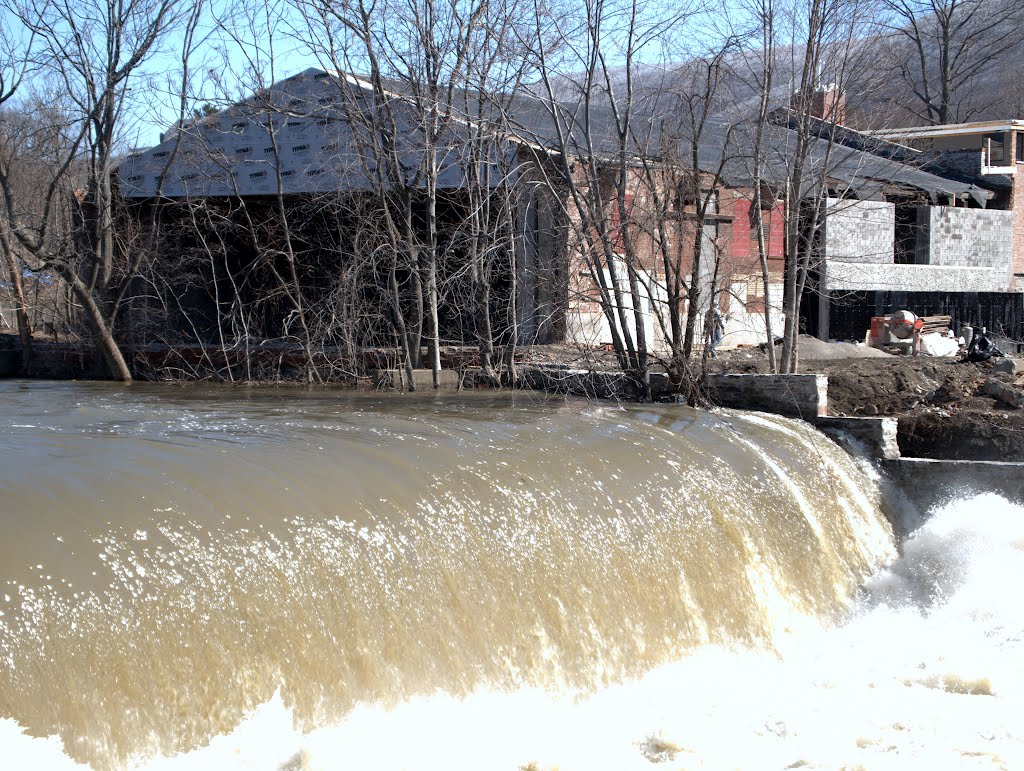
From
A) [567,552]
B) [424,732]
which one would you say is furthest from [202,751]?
[567,552]

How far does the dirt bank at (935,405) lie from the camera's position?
12.8 meters

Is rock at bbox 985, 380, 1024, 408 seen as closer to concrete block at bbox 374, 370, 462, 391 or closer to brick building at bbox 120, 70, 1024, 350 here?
brick building at bbox 120, 70, 1024, 350

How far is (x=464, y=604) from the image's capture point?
635 centimetres

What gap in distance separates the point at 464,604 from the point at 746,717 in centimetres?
203

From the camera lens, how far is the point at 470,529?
22.7ft

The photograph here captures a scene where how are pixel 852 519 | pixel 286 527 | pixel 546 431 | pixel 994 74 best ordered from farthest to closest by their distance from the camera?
pixel 994 74 < pixel 852 519 < pixel 546 431 < pixel 286 527

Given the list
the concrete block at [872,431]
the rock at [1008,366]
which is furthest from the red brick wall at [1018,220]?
the concrete block at [872,431]

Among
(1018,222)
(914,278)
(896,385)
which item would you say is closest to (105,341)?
(896,385)

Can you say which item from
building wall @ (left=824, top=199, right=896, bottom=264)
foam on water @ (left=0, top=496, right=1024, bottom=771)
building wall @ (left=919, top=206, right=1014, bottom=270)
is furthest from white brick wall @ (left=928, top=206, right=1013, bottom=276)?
foam on water @ (left=0, top=496, right=1024, bottom=771)

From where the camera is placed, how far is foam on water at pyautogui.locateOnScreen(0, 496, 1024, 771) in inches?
204

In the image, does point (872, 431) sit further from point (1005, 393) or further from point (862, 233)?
point (862, 233)

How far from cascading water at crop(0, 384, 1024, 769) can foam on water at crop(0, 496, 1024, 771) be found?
0.06ft

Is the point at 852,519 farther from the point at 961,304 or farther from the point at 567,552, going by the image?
the point at 961,304

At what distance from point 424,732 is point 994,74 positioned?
67.7 metres
